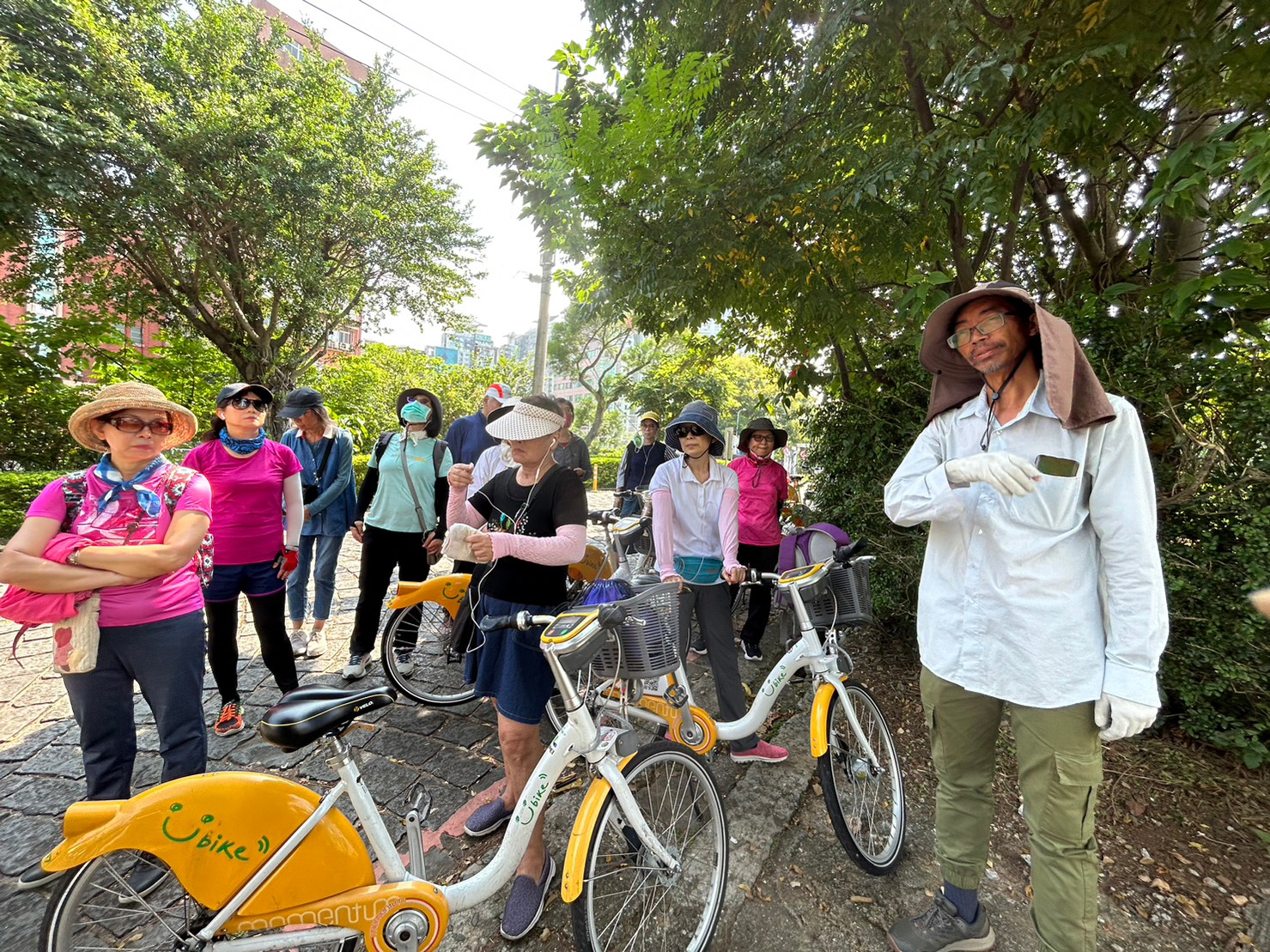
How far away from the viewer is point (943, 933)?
2.00m

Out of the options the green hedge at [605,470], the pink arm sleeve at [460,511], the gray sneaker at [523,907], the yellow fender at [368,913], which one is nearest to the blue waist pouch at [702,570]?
the pink arm sleeve at [460,511]

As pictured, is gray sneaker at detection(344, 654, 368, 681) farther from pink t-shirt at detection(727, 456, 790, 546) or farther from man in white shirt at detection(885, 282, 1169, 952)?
man in white shirt at detection(885, 282, 1169, 952)

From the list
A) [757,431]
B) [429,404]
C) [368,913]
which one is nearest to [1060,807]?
[368,913]

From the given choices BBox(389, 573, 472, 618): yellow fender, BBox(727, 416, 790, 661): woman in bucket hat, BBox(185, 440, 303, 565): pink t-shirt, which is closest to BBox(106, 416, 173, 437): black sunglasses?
BBox(185, 440, 303, 565): pink t-shirt

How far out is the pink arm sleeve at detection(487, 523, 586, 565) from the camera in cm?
208

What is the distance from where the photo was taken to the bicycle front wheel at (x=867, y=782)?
2367mm

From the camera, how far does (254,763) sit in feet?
9.73

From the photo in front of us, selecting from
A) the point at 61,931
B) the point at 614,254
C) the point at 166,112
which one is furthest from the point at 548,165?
the point at 166,112

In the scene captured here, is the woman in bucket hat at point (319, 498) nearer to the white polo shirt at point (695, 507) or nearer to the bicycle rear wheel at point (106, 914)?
the bicycle rear wheel at point (106, 914)

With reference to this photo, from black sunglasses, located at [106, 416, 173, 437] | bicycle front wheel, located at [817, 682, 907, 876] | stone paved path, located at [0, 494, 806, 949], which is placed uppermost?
black sunglasses, located at [106, 416, 173, 437]

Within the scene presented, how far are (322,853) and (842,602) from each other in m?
2.36

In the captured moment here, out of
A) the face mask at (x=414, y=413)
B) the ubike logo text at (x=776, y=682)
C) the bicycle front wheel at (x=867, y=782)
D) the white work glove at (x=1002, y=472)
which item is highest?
the face mask at (x=414, y=413)

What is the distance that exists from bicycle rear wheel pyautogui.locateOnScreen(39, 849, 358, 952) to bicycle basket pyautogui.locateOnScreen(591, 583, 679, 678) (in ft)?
3.79

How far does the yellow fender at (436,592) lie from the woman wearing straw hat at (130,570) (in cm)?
128
